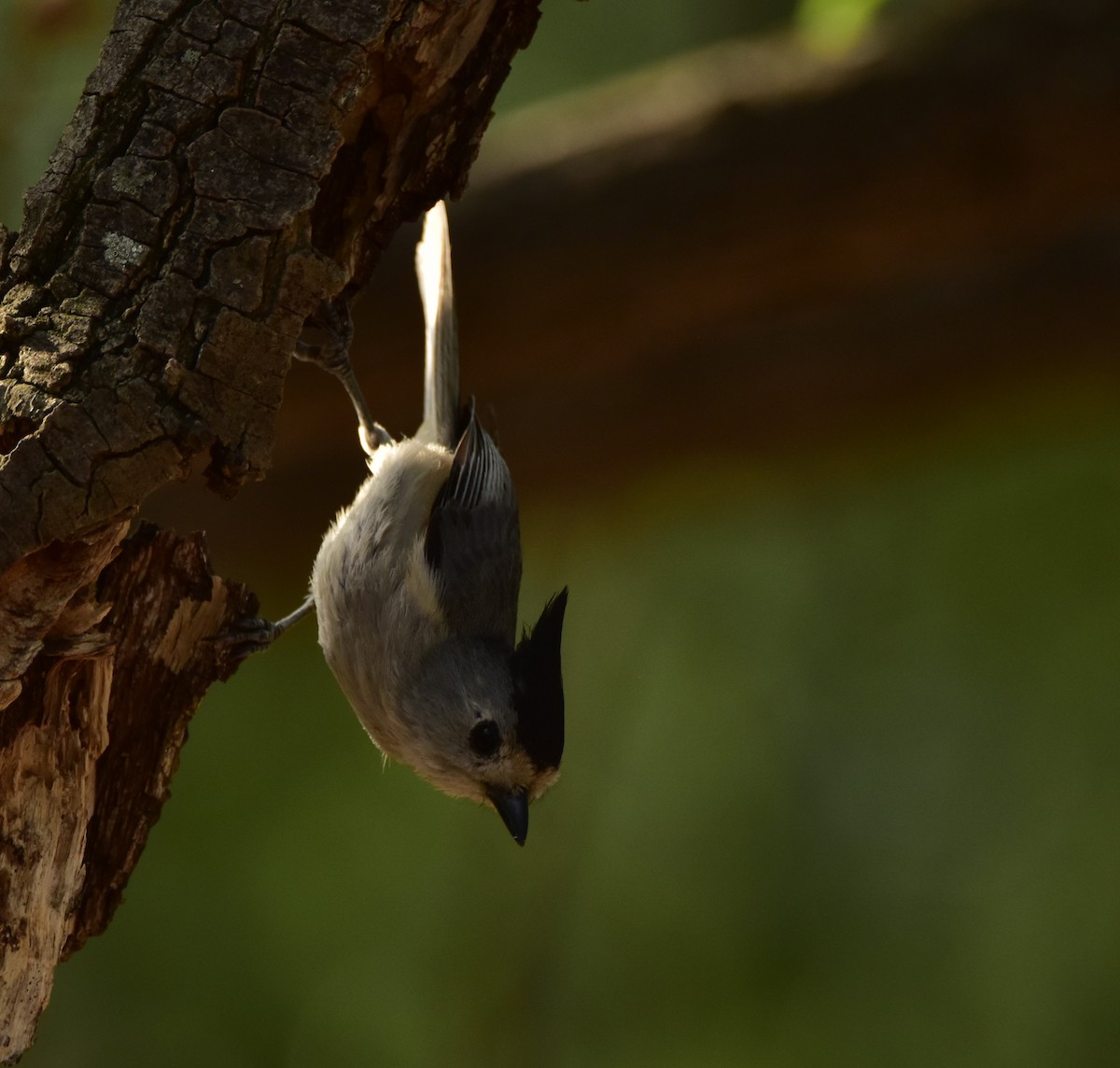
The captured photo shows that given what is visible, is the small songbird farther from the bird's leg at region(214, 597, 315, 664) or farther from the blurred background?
the blurred background

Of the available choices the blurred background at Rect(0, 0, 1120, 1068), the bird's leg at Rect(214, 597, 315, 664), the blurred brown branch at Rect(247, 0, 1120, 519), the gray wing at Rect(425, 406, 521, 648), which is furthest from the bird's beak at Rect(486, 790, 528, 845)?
the blurred brown branch at Rect(247, 0, 1120, 519)

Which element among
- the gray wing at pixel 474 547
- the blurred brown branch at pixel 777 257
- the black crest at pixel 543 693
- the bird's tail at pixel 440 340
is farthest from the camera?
the blurred brown branch at pixel 777 257

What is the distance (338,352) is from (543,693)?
3.15ft

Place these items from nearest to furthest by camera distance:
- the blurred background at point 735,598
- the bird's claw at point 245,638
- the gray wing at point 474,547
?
the bird's claw at point 245,638, the gray wing at point 474,547, the blurred background at point 735,598

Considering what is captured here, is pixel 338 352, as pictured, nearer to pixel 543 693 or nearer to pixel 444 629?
pixel 444 629

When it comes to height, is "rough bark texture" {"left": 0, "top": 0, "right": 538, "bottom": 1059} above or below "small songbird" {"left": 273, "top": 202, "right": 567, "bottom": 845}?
above

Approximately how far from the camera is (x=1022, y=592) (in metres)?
6.28

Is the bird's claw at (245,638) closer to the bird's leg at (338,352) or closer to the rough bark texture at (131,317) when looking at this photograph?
the rough bark texture at (131,317)

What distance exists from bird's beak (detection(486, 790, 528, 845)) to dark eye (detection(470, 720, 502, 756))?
0.36 feet

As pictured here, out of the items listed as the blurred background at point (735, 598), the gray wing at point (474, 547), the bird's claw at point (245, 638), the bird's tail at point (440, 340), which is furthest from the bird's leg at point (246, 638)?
the blurred background at point (735, 598)

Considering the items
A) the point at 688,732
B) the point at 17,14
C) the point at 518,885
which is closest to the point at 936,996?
the point at 688,732

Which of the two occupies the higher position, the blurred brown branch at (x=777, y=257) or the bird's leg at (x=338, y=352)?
the bird's leg at (x=338, y=352)

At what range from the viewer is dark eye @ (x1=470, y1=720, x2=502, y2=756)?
3.05 m

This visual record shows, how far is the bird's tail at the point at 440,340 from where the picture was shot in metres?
3.48
